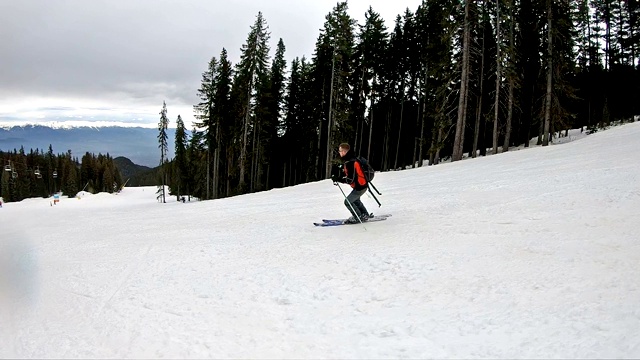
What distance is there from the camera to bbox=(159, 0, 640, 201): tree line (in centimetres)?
2844

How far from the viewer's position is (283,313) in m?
4.82

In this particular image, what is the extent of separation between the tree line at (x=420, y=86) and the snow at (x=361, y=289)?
1875cm

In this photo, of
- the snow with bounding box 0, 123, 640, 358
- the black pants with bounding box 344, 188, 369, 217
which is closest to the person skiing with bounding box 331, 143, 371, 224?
the black pants with bounding box 344, 188, 369, 217

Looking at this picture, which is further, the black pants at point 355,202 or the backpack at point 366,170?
the black pants at point 355,202

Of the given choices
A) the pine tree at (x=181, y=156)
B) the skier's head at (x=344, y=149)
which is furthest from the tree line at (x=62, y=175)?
the skier's head at (x=344, y=149)

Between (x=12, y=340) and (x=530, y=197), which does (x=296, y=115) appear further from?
(x=12, y=340)

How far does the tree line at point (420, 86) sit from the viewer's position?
28438mm

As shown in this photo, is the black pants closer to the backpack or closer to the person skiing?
the person skiing

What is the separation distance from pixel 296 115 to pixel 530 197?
3672cm

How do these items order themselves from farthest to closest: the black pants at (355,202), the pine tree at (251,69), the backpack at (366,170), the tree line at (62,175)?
the tree line at (62,175) < the pine tree at (251,69) < the black pants at (355,202) < the backpack at (366,170)

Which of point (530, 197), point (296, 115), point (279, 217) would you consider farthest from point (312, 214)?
point (296, 115)

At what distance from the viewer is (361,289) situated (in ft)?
17.7

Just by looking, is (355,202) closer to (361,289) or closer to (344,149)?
(344,149)

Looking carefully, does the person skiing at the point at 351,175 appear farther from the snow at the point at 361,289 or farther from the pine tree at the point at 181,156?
the pine tree at the point at 181,156
